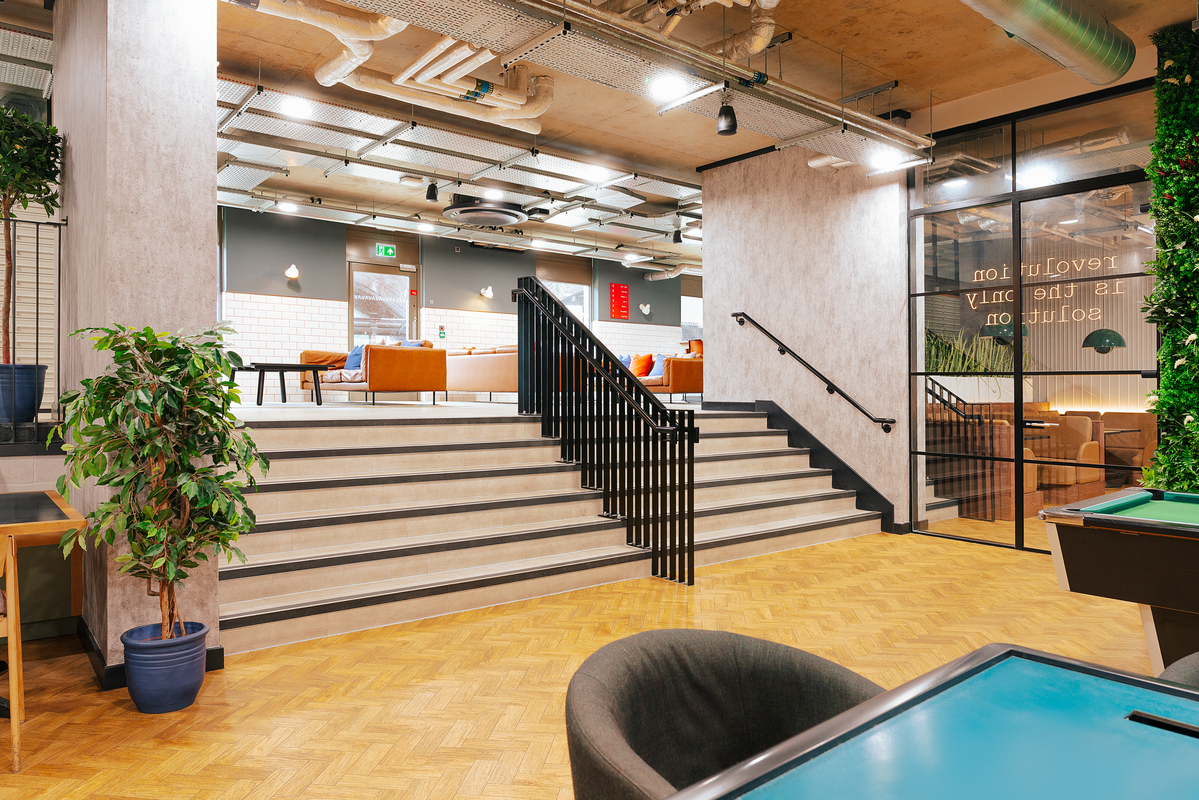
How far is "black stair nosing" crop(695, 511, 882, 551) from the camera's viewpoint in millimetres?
5340

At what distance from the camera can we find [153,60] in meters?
3.14

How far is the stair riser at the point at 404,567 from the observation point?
3.69 metres

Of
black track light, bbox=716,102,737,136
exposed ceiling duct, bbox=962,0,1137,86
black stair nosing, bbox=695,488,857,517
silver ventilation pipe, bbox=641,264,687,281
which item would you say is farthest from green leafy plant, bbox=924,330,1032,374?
silver ventilation pipe, bbox=641,264,687,281

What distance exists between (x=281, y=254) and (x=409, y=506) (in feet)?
27.3

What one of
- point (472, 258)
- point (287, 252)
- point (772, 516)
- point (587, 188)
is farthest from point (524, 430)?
point (472, 258)

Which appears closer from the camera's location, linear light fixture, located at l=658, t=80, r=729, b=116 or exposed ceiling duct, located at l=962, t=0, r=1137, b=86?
exposed ceiling duct, located at l=962, t=0, r=1137, b=86

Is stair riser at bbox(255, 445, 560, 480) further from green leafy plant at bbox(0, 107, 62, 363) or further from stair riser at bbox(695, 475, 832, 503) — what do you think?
green leafy plant at bbox(0, 107, 62, 363)

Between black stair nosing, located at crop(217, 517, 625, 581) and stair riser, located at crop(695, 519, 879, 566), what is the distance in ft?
2.47

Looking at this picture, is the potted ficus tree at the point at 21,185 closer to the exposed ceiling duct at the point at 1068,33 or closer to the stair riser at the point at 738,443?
the stair riser at the point at 738,443

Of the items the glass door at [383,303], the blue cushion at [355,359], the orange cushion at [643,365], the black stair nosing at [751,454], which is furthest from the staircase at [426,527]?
the glass door at [383,303]

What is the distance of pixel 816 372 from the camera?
7047 millimetres

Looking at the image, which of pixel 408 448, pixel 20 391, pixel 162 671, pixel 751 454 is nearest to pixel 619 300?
pixel 751 454

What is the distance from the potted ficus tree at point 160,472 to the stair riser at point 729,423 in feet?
14.7

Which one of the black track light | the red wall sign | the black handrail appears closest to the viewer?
the black track light
